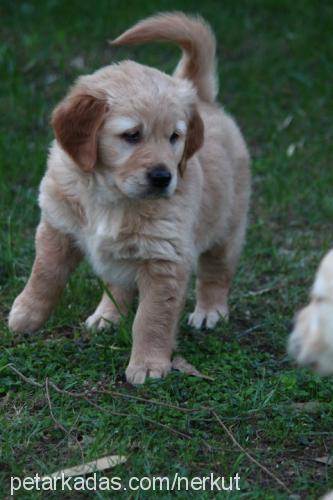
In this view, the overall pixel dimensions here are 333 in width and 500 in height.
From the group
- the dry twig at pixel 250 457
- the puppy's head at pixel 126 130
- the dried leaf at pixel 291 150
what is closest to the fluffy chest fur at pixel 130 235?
the puppy's head at pixel 126 130

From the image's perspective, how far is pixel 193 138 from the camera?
157 inches

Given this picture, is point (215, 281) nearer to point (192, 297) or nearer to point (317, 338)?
point (192, 297)

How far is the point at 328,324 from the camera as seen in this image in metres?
2.80

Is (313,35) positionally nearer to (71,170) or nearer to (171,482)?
(71,170)

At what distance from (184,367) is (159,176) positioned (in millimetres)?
754

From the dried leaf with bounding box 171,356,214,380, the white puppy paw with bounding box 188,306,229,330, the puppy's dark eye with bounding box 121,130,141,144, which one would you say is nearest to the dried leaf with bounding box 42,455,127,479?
the dried leaf with bounding box 171,356,214,380

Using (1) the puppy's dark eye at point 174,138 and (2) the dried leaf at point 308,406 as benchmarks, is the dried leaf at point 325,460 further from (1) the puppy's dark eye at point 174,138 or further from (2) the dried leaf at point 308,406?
(1) the puppy's dark eye at point 174,138

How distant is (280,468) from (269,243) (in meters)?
2.33

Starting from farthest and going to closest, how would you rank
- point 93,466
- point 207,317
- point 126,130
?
point 207,317 → point 126,130 → point 93,466

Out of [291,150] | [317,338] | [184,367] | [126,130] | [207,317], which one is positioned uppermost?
[317,338]

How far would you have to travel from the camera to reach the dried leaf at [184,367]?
382 centimetres

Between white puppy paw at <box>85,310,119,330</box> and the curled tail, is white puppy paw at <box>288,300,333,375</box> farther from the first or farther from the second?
the curled tail

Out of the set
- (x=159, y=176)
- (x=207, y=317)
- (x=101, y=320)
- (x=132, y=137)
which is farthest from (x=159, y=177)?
(x=207, y=317)

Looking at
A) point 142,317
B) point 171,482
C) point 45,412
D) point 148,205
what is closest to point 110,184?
point 148,205
